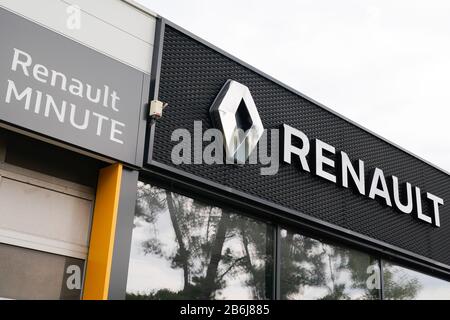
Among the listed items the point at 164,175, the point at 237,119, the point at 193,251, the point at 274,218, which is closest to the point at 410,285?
the point at 274,218

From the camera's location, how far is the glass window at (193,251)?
4984 millimetres

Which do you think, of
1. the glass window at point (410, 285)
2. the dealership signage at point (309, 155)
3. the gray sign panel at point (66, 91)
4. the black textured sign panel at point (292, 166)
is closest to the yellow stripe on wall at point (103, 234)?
the gray sign panel at point (66, 91)

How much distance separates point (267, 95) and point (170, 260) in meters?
2.13

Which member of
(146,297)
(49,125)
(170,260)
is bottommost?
(146,297)

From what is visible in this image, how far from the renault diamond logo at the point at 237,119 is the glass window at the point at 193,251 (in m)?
0.62

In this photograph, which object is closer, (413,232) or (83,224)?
(83,224)

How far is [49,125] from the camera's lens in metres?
4.39

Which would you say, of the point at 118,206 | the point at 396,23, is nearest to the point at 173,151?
the point at 118,206

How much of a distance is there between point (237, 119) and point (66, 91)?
1860 mm

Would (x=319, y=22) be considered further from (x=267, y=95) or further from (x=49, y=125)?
(x=49, y=125)

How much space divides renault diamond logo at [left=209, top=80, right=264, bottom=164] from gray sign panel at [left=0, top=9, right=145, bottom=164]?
0.90 meters

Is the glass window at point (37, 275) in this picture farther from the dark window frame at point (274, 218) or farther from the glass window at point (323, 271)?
the glass window at point (323, 271)

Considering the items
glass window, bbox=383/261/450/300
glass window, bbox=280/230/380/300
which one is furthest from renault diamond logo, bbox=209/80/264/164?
glass window, bbox=383/261/450/300

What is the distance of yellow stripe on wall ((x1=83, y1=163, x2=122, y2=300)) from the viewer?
14.7 ft
